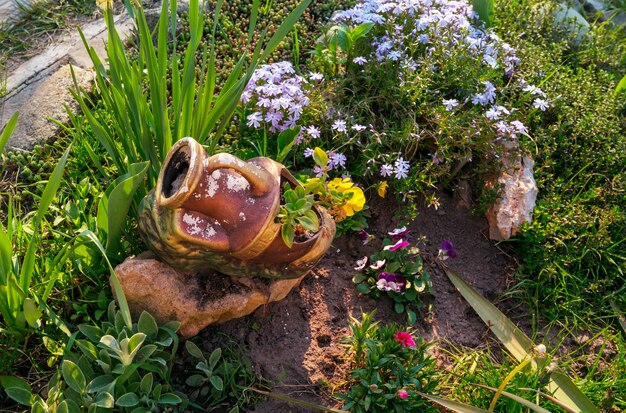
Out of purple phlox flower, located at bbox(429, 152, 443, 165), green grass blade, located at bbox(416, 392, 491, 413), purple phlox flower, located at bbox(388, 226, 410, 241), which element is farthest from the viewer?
purple phlox flower, located at bbox(429, 152, 443, 165)

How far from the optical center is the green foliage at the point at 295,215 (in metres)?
2.15

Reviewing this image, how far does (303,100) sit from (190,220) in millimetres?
995

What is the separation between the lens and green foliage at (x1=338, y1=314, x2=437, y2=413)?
2.27m

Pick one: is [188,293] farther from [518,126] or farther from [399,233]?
[518,126]

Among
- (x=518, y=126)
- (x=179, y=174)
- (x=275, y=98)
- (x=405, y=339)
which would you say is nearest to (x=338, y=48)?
(x=275, y=98)

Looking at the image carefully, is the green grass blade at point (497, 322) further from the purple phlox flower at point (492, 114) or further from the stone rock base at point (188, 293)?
the stone rock base at point (188, 293)

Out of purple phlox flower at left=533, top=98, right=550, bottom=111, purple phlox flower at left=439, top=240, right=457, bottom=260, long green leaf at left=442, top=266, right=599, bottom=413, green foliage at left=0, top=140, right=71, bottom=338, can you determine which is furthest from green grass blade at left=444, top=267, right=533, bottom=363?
green foliage at left=0, top=140, right=71, bottom=338

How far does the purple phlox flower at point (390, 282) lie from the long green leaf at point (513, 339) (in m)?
0.31

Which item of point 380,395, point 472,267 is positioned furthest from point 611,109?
point 380,395

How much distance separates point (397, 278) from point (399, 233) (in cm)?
21

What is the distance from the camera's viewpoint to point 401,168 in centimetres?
278

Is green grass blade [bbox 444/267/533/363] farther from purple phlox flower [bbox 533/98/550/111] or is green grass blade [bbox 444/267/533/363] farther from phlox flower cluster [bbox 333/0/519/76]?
phlox flower cluster [bbox 333/0/519/76]

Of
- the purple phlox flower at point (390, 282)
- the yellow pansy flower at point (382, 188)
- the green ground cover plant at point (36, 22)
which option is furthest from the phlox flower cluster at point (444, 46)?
the green ground cover plant at point (36, 22)

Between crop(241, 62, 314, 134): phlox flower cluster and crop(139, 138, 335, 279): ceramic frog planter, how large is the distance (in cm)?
62
